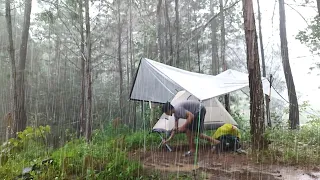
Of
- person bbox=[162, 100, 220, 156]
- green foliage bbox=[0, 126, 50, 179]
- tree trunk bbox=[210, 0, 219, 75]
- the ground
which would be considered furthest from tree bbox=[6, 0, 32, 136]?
tree trunk bbox=[210, 0, 219, 75]

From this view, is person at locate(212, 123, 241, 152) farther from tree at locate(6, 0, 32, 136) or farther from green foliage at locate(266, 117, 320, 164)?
tree at locate(6, 0, 32, 136)

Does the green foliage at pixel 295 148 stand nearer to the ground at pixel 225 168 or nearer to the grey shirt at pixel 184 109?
the ground at pixel 225 168

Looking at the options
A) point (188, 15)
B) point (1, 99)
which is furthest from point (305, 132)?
point (1, 99)

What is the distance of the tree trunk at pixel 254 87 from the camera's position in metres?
4.48

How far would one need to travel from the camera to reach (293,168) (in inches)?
153

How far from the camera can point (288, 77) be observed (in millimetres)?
9016

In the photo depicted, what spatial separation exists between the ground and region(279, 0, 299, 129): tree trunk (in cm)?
455

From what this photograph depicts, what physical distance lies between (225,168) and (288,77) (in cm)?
621

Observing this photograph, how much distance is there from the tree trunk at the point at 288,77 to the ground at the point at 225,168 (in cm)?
455

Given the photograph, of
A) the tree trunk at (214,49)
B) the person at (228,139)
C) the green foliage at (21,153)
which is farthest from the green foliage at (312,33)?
the green foliage at (21,153)

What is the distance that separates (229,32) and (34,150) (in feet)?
42.4

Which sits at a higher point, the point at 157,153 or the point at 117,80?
the point at 117,80

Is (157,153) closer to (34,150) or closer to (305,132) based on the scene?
(34,150)

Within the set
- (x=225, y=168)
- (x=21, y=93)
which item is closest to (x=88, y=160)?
(x=225, y=168)
